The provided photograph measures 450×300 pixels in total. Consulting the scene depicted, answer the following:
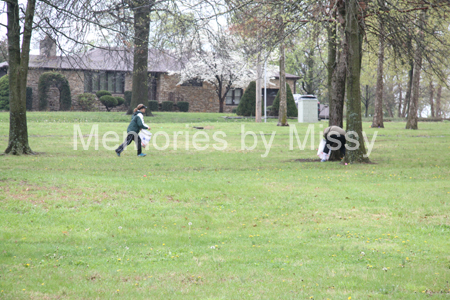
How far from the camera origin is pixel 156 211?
8.57 meters

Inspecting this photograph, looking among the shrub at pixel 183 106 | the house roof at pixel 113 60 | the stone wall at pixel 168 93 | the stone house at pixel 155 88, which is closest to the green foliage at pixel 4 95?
the house roof at pixel 113 60

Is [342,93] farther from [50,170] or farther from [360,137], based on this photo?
[50,170]

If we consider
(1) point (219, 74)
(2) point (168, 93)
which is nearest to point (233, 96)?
(1) point (219, 74)

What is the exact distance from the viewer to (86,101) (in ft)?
133

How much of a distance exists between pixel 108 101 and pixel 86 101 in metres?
2.17

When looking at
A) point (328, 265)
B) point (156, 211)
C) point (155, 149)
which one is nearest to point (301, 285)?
point (328, 265)

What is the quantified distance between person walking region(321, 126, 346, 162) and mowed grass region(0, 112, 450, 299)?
0.77m

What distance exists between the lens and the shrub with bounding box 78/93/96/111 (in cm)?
4044

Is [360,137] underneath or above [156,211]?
above

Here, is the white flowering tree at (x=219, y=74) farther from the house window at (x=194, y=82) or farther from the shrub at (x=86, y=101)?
the shrub at (x=86, y=101)

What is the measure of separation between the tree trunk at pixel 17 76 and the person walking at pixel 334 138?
9132mm

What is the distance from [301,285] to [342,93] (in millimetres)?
10969

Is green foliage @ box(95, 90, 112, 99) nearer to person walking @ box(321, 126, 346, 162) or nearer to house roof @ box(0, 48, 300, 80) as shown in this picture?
house roof @ box(0, 48, 300, 80)

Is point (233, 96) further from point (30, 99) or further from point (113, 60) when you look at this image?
point (113, 60)
